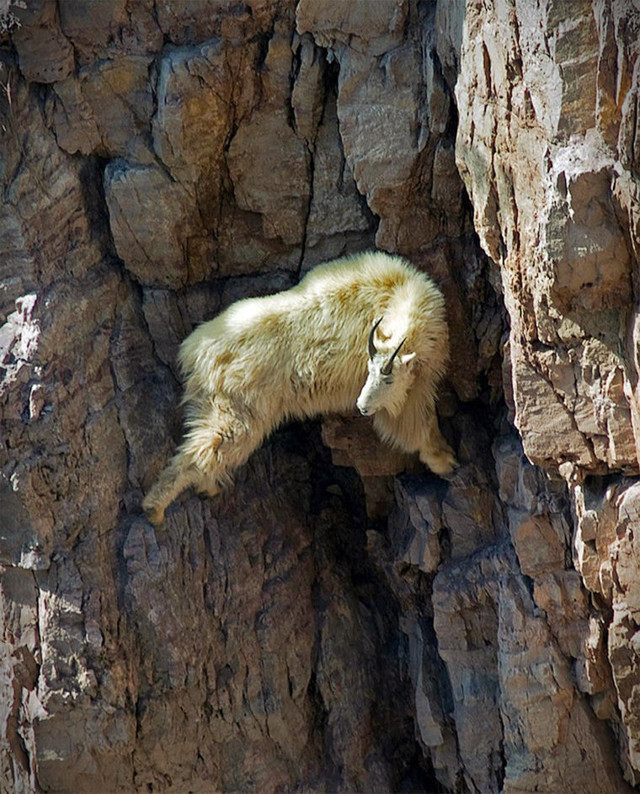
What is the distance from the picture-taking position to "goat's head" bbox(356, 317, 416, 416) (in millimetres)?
6000

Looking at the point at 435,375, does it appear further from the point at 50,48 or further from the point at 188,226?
the point at 50,48

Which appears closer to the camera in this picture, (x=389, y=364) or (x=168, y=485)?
(x=389, y=364)

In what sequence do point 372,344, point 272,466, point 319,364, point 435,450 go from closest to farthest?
point 372,344
point 319,364
point 435,450
point 272,466

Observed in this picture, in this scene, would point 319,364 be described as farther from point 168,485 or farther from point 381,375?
point 168,485

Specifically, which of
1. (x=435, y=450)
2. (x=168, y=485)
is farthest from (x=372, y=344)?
(x=168, y=485)

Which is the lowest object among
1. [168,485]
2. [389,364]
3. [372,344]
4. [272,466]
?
[168,485]

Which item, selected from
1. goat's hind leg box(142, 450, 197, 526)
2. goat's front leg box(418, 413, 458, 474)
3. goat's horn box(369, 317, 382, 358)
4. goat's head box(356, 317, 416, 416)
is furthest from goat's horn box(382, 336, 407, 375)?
goat's hind leg box(142, 450, 197, 526)

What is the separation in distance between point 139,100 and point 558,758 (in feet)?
16.5

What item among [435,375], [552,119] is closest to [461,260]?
[435,375]

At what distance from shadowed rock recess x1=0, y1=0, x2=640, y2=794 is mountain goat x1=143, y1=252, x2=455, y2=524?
33 centimetres

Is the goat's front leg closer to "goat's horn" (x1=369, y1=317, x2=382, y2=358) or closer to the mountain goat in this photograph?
the mountain goat

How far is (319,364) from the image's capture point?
20.8 feet

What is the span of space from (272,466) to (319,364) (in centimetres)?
143

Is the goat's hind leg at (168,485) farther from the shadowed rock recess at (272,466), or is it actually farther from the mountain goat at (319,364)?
the shadowed rock recess at (272,466)
